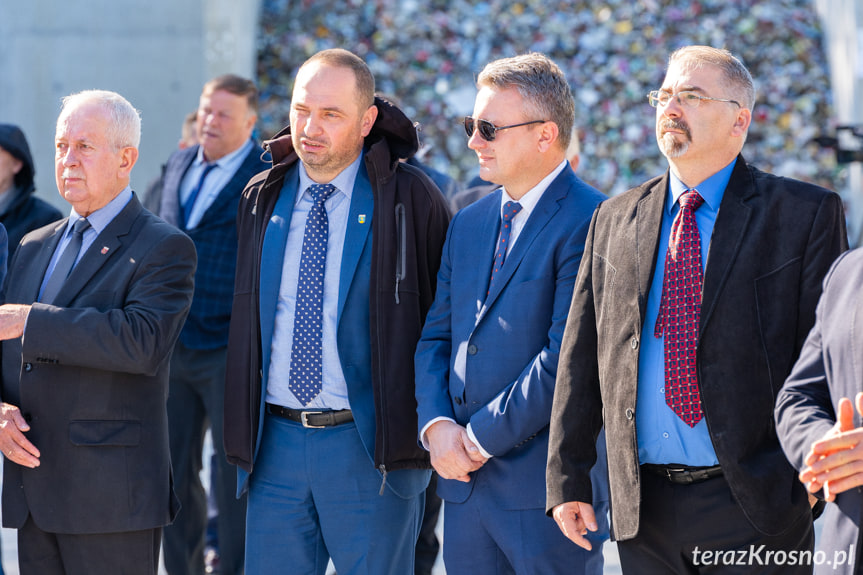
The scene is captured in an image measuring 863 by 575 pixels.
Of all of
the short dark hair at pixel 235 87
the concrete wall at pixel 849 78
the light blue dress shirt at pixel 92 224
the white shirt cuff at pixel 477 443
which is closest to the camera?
the white shirt cuff at pixel 477 443

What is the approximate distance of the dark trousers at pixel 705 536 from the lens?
8.48 ft

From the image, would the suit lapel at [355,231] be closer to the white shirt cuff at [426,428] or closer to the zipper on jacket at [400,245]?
the zipper on jacket at [400,245]

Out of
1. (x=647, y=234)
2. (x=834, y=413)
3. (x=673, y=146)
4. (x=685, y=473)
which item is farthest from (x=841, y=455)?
(x=673, y=146)

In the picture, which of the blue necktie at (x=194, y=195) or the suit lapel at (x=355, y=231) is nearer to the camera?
the suit lapel at (x=355, y=231)

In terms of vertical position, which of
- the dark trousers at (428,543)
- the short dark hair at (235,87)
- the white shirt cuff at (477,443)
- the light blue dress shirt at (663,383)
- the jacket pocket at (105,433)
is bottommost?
the dark trousers at (428,543)

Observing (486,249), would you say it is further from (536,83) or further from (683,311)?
(683,311)

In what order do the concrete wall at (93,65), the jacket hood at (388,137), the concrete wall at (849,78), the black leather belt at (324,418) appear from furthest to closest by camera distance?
the concrete wall at (849,78)
the concrete wall at (93,65)
the jacket hood at (388,137)
the black leather belt at (324,418)

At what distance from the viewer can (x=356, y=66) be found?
137 inches

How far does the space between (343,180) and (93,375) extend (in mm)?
984

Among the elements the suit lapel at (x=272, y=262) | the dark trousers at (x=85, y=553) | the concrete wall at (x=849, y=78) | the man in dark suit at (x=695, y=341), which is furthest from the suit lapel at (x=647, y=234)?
the concrete wall at (x=849, y=78)

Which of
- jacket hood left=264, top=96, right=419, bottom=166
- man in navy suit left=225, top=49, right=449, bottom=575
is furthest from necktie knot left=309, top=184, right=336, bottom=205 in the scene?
jacket hood left=264, top=96, right=419, bottom=166

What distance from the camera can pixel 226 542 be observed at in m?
4.55

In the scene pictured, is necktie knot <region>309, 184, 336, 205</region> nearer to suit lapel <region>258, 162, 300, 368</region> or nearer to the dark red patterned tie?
suit lapel <region>258, 162, 300, 368</region>

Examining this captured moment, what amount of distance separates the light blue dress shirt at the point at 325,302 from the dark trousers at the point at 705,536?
1056 mm
